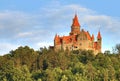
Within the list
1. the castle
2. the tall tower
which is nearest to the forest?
the castle

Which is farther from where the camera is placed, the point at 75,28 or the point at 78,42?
the point at 75,28

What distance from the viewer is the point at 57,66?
4141 inches

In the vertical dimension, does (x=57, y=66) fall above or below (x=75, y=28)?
below

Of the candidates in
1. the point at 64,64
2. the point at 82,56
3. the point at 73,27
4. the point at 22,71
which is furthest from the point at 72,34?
the point at 22,71

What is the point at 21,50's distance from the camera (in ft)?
359

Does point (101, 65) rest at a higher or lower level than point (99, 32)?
lower

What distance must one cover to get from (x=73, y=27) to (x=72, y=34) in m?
3.33

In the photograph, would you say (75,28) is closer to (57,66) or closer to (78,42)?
(78,42)

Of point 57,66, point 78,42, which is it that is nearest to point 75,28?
point 78,42

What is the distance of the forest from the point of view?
94.1m

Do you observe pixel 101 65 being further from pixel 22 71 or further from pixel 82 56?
pixel 22 71

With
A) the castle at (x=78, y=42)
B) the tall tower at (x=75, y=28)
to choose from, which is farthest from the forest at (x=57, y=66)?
the tall tower at (x=75, y=28)

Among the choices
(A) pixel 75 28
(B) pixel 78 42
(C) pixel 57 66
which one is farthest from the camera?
(A) pixel 75 28

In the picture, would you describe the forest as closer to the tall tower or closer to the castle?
the castle
